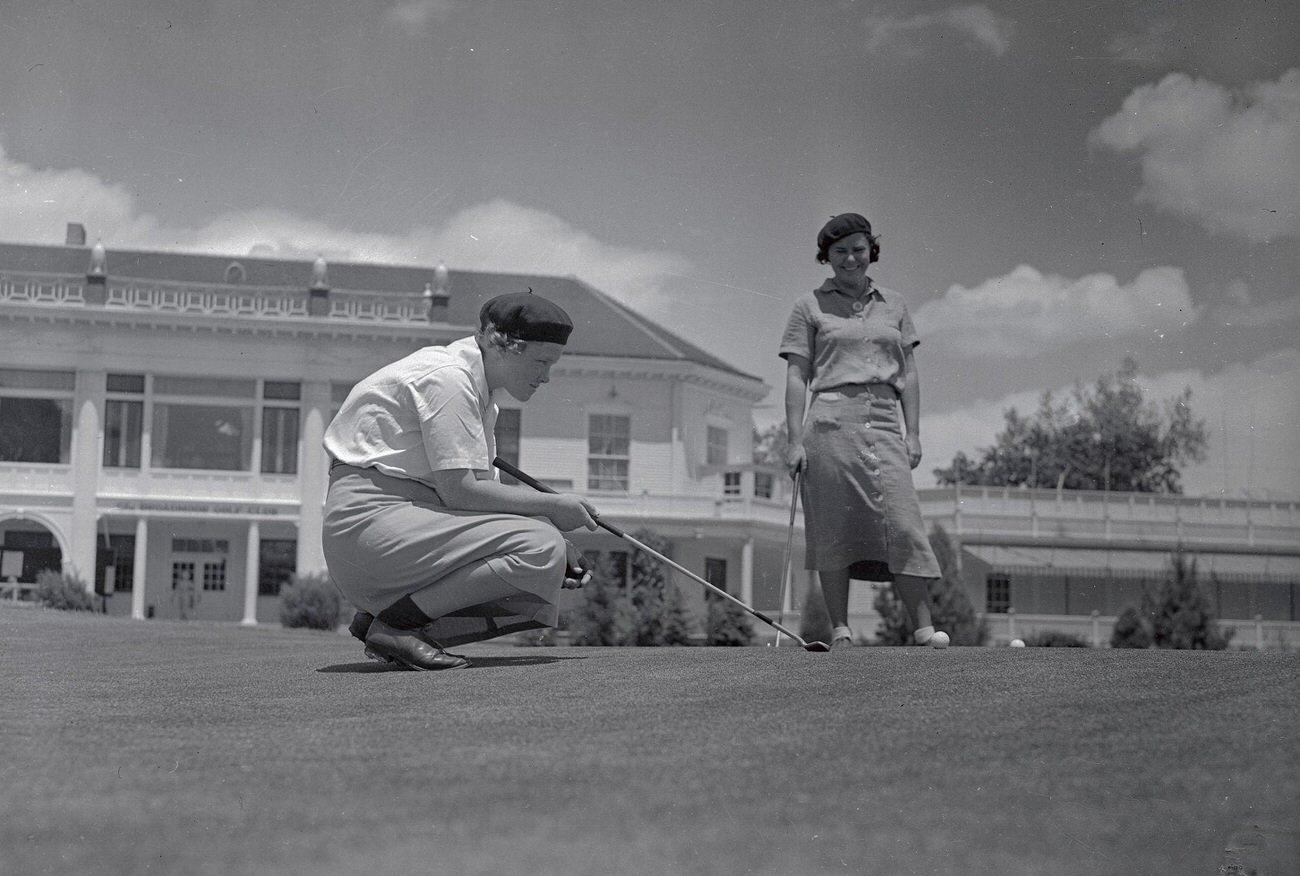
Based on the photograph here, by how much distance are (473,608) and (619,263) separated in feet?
68.2

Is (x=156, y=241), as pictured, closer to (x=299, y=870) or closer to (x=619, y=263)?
(x=619, y=263)

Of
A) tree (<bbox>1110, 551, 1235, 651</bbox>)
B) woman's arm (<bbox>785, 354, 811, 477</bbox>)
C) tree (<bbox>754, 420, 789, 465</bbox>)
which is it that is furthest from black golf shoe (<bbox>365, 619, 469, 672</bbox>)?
tree (<bbox>754, 420, 789, 465</bbox>)

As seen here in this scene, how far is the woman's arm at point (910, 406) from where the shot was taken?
Answer: 5.88 metres

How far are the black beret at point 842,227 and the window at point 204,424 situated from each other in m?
26.8

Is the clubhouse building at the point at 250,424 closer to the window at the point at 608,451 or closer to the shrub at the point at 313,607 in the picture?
the window at the point at 608,451

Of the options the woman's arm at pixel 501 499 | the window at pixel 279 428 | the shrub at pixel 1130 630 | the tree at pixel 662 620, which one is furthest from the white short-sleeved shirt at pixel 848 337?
the window at pixel 279 428

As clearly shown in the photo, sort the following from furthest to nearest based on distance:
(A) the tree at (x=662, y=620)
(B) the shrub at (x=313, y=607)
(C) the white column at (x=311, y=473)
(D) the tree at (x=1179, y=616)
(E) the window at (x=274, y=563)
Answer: (E) the window at (x=274, y=563), (C) the white column at (x=311, y=473), (D) the tree at (x=1179, y=616), (B) the shrub at (x=313, y=607), (A) the tree at (x=662, y=620)

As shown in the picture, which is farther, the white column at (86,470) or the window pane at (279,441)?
the window pane at (279,441)

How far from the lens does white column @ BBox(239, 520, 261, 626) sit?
98.7 feet

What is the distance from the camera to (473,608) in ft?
14.3

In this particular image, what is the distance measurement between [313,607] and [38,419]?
11286mm

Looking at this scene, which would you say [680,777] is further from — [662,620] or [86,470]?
[86,470]

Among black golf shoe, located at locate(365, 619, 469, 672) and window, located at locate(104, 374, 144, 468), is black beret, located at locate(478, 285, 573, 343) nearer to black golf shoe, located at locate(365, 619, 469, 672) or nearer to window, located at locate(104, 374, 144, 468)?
black golf shoe, located at locate(365, 619, 469, 672)

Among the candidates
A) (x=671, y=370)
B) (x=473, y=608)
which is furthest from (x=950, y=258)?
(x=671, y=370)
